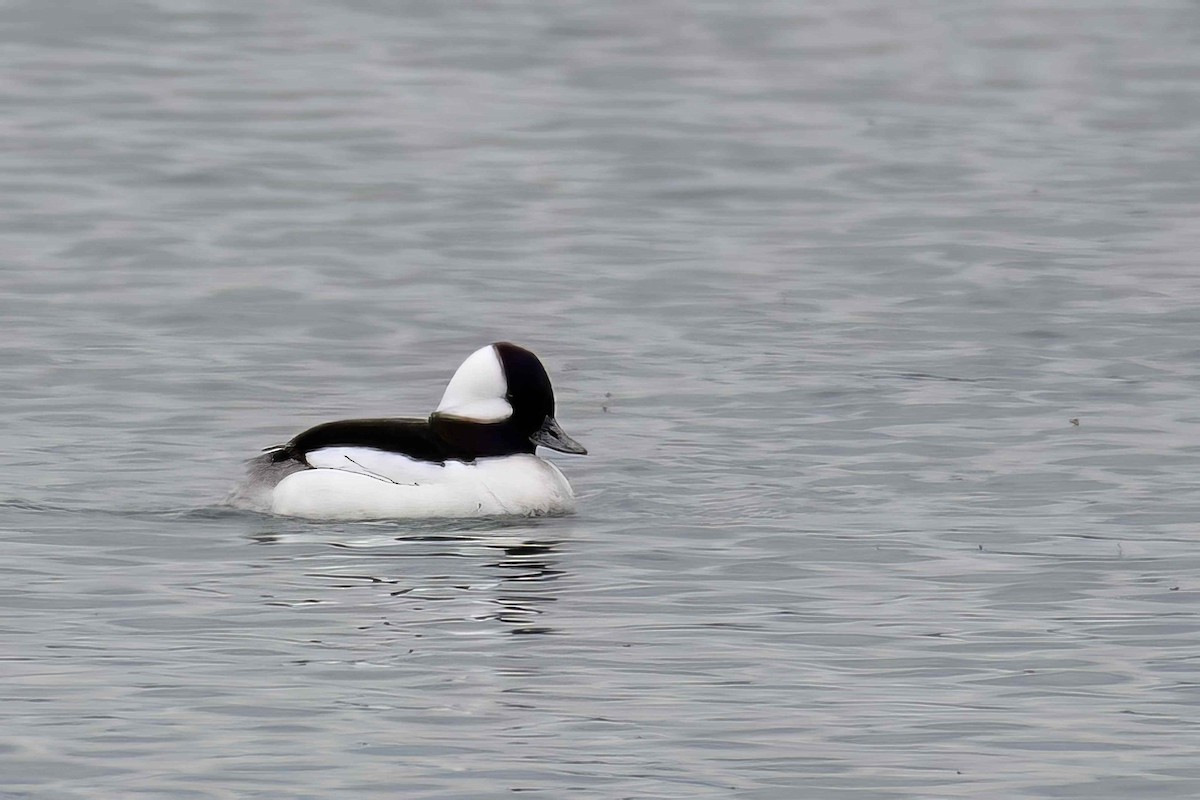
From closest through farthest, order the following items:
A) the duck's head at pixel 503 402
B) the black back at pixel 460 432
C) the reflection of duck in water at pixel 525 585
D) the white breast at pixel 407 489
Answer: the reflection of duck in water at pixel 525 585
the white breast at pixel 407 489
the black back at pixel 460 432
the duck's head at pixel 503 402

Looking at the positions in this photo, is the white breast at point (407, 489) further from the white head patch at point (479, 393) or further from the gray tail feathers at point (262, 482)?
the white head patch at point (479, 393)

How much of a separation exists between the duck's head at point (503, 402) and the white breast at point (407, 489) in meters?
0.29

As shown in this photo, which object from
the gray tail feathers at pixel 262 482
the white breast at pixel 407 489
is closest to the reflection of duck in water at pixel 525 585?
the white breast at pixel 407 489

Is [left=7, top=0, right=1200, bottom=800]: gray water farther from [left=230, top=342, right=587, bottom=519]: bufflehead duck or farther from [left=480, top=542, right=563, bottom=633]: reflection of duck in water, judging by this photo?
[left=230, top=342, right=587, bottom=519]: bufflehead duck

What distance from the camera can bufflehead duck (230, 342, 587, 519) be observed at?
12.4 m

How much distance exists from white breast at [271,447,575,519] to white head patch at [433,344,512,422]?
14.0 inches

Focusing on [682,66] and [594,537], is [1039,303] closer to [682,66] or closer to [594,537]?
[594,537]

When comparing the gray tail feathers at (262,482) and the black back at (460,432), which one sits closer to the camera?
the gray tail feathers at (262,482)

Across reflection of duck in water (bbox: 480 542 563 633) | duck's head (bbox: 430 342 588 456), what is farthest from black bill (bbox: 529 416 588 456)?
reflection of duck in water (bbox: 480 542 563 633)

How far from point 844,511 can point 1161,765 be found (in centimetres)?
452

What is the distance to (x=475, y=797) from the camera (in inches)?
304

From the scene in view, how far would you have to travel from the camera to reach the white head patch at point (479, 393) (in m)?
13.0

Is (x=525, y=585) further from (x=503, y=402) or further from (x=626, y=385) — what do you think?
(x=626, y=385)

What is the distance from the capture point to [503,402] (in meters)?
13.1
